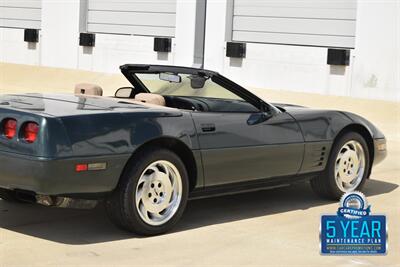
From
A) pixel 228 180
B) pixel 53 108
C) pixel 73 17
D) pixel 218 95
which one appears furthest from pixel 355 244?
pixel 73 17

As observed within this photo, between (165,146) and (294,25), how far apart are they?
11.4 m

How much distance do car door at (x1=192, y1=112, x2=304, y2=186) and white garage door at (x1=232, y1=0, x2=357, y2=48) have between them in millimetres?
9664

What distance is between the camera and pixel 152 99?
6242mm

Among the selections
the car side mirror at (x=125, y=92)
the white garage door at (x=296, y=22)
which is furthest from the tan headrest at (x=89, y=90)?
the white garage door at (x=296, y=22)

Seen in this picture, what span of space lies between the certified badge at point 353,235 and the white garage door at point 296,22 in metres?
10.5

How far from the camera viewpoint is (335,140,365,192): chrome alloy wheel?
280 inches

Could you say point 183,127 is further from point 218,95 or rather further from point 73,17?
point 73,17

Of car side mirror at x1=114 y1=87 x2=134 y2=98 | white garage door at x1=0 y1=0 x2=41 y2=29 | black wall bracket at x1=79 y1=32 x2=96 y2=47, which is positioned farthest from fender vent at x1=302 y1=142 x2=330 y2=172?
white garage door at x1=0 y1=0 x2=41 y2=29

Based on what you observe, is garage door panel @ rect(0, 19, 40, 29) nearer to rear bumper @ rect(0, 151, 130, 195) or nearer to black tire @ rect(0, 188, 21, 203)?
black tire @ rect(0, 188, 21, 203)

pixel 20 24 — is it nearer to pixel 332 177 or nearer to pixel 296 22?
pixel 296 22

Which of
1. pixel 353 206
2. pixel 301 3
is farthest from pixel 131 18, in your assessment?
pixel 353 206

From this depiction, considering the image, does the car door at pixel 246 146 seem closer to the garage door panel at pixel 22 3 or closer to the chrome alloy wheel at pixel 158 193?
the chrome alloy wheel at pixel 158 193

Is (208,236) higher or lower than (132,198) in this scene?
lower

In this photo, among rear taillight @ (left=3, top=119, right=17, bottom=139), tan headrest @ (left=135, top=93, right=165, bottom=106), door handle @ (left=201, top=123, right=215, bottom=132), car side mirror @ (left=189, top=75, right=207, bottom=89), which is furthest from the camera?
car side mirror @ (left=189, top=75, right=207, bottom=89)
